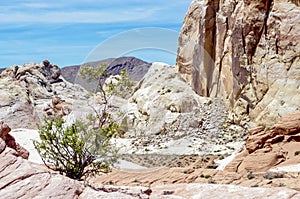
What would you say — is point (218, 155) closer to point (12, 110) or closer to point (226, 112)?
point (226, 112)

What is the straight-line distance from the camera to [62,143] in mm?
13445

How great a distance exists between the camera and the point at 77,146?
1338cm

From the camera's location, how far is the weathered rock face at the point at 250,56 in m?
30.7

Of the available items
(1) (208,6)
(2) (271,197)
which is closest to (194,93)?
(1) (208,6)

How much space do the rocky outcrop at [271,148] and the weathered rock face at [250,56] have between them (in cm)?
627

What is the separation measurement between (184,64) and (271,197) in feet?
110

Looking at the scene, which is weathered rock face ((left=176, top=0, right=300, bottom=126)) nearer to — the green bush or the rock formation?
the rock formation

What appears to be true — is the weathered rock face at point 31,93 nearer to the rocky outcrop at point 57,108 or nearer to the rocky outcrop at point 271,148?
the rocky outcrop at point 57,108

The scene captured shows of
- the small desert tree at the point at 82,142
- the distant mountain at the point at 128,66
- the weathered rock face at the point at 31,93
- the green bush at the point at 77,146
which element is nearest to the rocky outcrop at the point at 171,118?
the distant mountain at the point at 128,66

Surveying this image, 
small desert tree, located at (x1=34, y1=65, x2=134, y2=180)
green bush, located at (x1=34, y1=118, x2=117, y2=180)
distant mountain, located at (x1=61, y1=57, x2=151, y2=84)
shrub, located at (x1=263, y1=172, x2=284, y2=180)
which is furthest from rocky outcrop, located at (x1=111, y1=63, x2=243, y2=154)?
green bush, located at (x1=34, y1=118, x2=117, y2=180)

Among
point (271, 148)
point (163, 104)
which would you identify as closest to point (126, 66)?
point (271, 148)

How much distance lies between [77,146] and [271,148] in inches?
456

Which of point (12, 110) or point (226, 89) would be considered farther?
point (12, 110)

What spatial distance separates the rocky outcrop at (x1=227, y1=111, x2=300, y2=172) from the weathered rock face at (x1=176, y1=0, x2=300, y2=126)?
627 cm
